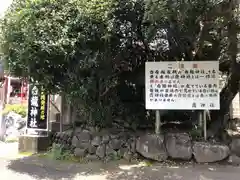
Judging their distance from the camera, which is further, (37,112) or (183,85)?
(37,112)

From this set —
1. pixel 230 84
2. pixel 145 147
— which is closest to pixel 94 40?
pixel 145 147

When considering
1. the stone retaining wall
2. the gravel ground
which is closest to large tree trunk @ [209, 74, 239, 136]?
the stone retaining wall

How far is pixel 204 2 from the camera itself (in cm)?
623

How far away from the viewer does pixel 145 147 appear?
26.3 ft

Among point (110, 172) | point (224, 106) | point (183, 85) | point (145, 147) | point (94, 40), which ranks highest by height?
point (94, 40)

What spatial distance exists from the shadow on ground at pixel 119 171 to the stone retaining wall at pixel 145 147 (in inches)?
12.5

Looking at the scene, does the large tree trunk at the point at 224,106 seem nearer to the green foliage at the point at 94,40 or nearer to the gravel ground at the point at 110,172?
the green foliage at the point at 94,40

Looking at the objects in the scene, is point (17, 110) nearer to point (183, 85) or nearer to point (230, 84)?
point (183, 85)

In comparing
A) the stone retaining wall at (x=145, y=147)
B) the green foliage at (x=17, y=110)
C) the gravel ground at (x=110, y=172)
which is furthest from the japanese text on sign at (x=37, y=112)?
the green foliage at (x=17, y=110)

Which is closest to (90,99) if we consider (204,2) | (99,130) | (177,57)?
(99,130)

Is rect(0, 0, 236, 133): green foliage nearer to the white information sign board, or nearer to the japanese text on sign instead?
the white information sign board

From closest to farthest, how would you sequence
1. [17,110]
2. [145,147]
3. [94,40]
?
[94,40] → [145,147] → [17,110]

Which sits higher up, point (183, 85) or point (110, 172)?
point (183, 85)

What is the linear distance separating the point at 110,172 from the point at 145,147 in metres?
1.32
